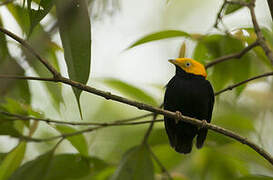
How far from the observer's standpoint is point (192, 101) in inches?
141

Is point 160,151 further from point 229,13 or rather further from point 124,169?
point 229,13

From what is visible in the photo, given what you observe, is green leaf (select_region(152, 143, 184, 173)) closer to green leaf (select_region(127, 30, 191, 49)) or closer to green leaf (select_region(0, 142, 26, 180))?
green leaf (select_region(127, 30, 191, 49))

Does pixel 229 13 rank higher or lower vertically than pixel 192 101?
higher

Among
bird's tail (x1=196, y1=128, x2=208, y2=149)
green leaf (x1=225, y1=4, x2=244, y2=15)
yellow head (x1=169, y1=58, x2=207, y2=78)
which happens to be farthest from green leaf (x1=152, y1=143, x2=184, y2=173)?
green leaf (x1=225, y1=4, x2=244, y2=15)

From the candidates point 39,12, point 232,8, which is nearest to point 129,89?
point 232,8

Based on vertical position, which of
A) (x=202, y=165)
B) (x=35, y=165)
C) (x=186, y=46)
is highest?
(x=186, y=46)

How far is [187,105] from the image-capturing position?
3584 mm

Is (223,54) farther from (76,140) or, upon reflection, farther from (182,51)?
(76,140)

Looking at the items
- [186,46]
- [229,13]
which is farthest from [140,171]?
[229,13]

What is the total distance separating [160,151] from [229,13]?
4.89 ft

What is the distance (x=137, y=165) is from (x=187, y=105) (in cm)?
66

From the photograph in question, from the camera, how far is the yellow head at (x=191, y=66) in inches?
143

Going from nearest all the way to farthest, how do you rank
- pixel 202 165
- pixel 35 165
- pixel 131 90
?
1. pixel 35 165
2. pixel 131 90
3. pixel 202 165

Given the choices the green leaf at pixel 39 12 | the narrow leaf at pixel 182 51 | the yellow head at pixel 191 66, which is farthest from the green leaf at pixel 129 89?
the green leaf at pixel 39 12
